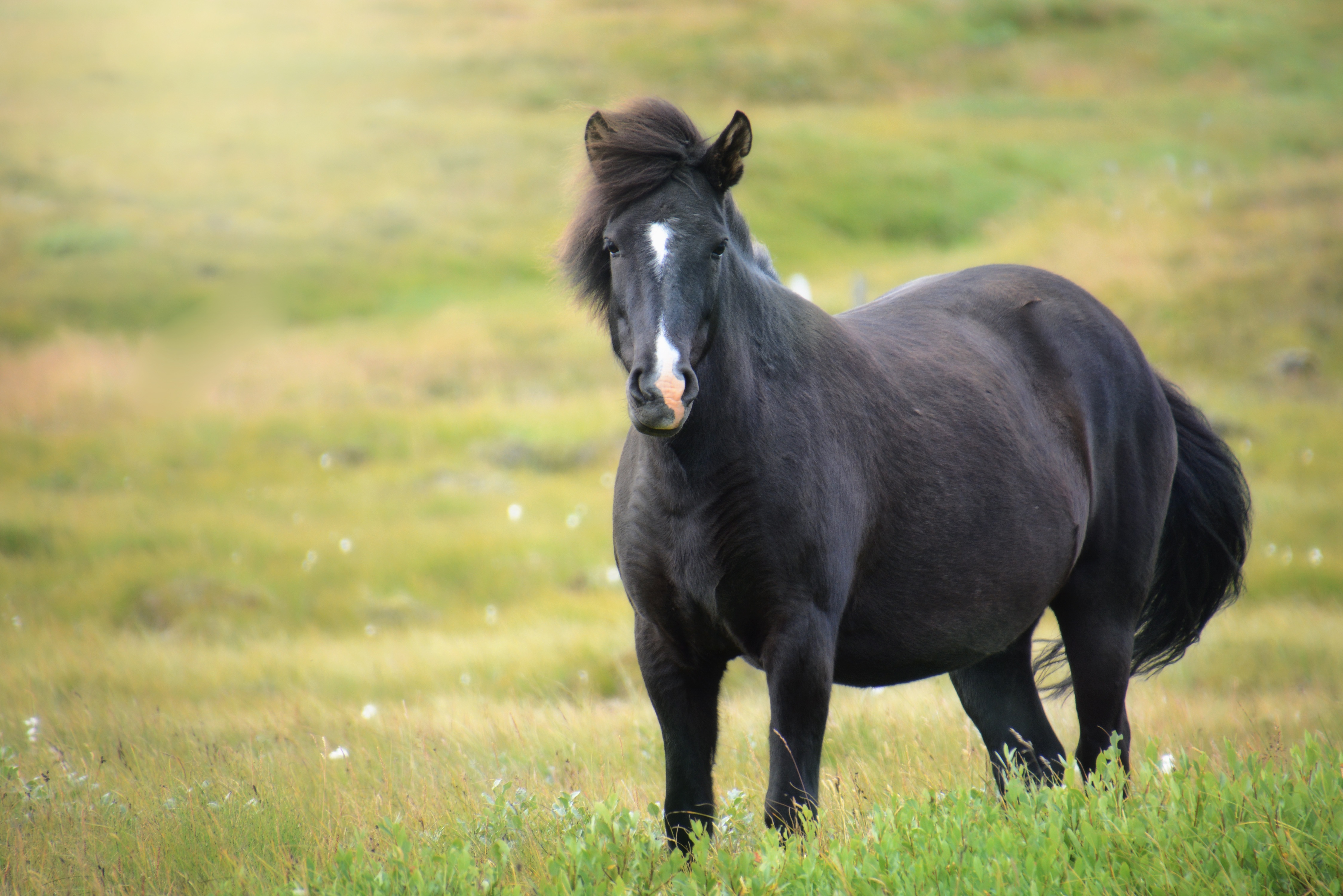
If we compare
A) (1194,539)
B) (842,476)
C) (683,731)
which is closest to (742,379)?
(842,476)

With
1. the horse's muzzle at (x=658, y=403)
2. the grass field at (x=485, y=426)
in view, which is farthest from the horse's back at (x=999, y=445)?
the horse's muzzle at (x=658, y=403)

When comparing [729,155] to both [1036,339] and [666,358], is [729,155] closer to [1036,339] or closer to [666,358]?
[666,358]

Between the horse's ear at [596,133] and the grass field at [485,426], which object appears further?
the grass field at [485,426]

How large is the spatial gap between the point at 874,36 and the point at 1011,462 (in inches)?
1953

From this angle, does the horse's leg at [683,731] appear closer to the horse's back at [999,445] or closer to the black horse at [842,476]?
the black horse at [842,476]

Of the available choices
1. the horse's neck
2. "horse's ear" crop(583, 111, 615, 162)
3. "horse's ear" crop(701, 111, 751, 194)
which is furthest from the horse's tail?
"horse's ear" crop(583, 111, 615, 162)

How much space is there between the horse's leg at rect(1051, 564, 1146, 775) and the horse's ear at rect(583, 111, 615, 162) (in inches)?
103

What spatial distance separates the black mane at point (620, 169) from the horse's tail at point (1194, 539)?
284 cm

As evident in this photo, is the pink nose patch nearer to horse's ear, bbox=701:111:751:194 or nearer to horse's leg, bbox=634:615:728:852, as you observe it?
horse's ear, bbox=701:111:751:194

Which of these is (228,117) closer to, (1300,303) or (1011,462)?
(1300,303)

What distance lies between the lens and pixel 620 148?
3.03 m

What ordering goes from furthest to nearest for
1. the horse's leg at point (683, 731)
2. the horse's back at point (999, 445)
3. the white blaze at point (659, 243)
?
the horse's back at point (999, 445) → the horse's leg at point (683, 731) → the white blaze at point (659, 243)

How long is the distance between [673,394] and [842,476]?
2.78 feet

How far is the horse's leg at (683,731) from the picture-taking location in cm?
328
